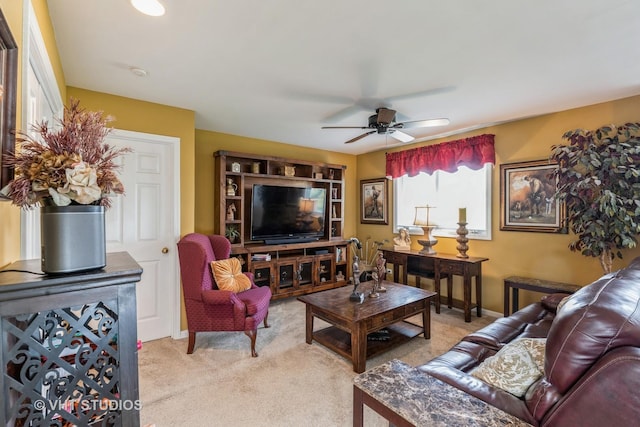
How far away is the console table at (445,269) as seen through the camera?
3.56 m

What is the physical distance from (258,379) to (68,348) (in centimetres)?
177

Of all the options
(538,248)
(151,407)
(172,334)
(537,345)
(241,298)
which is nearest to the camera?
(537,345)

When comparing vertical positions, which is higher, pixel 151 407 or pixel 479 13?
pixel 479 13

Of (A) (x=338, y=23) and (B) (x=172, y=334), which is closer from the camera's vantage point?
(A) (x=338, y=23)

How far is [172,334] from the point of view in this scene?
3.11 metres

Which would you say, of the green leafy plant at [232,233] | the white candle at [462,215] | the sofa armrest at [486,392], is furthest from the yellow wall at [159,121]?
the white candle at [462,215]

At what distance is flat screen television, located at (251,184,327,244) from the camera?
13.9ft

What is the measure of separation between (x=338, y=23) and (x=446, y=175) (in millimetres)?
3177

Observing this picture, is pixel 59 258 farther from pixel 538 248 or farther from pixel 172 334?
pixel 538 248

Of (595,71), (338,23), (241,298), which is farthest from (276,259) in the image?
(595,71)

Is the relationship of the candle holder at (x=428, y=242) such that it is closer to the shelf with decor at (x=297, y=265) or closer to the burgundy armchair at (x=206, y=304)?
the shelf with decor at (x=297, y=265)

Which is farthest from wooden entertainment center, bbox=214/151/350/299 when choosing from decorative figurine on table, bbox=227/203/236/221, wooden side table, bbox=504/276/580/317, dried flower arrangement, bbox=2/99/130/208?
dried flower arrangement, bbox=2/99/130/208

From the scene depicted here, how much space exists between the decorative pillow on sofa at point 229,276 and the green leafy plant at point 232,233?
87cm

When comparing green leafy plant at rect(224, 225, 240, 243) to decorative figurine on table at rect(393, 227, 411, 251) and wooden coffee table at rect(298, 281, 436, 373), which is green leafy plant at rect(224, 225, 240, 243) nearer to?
wooden coffee table at rect(298, 281, 436, 373)
